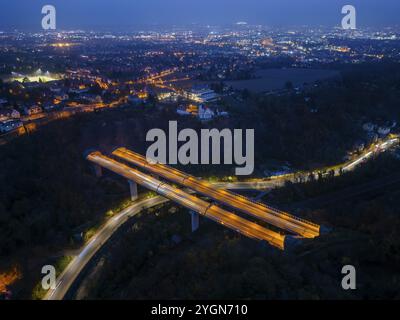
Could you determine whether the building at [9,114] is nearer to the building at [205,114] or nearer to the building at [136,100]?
the building at [136,100]

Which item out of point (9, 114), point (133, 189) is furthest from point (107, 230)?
point (9, 114)

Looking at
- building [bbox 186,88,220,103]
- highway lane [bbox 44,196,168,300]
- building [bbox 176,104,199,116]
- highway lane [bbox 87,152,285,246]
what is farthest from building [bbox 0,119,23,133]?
building [bbox 186,88,220,103]

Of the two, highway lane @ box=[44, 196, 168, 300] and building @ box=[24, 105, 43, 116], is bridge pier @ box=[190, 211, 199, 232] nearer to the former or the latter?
highway lane @ box=[44, 196, 168, 300]

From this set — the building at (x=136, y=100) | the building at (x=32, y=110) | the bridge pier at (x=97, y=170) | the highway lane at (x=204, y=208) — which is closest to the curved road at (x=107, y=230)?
the highway lane at (x=204, y=208)

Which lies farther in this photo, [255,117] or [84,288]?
[255,117]

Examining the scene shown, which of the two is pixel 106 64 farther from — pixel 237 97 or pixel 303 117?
pixel 303 117
